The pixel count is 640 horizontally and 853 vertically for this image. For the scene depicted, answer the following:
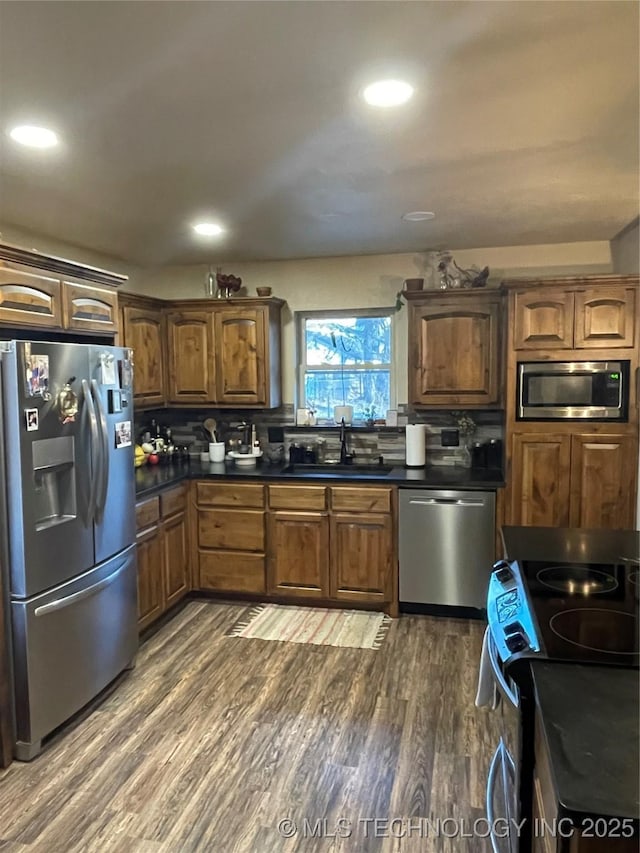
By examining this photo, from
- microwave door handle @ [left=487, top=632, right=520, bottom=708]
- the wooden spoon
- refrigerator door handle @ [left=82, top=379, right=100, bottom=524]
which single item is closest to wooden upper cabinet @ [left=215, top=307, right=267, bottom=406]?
the wooden spoon

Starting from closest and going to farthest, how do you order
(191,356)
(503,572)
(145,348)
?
(503,572) < (145,348) < (191,356)

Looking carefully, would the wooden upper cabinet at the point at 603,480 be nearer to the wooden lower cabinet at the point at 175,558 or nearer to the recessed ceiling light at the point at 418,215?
the recessed ceiling light at the point at 418,215

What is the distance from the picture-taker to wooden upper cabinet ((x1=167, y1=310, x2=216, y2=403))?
459 centimetres

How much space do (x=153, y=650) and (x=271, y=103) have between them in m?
3.01

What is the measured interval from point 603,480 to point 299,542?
1.98 meters

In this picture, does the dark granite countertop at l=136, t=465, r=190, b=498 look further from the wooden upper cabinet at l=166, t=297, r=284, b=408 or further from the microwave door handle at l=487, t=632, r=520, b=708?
the microwave door handle at l=487, t=632, r=520, b=708

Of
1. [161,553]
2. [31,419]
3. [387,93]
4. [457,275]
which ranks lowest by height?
[161,553]

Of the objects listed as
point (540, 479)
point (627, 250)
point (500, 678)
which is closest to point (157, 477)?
point (540, 479)

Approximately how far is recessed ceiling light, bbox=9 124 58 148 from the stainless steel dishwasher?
2.74 metres

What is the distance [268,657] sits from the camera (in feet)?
11.5

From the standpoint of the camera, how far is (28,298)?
2.59 m

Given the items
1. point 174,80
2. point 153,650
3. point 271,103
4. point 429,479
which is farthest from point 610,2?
point 153,650

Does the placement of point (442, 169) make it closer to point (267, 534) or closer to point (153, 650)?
point (267, 534)

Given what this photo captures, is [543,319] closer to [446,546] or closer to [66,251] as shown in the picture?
[446,546]
